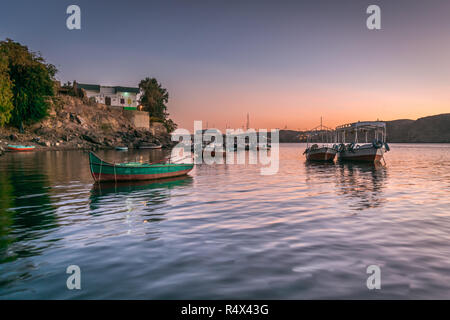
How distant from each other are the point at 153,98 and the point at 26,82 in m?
65.7

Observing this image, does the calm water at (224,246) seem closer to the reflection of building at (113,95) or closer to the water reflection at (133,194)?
the water reflection at (133,194)

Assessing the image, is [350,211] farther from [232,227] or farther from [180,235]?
[180,235]

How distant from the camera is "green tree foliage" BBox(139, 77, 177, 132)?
131 meters

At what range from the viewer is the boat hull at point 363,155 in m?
43.5

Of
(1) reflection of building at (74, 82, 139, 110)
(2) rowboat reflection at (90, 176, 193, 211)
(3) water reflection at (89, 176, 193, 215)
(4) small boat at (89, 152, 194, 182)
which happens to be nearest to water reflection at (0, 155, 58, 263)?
(3) water reflection at (89, 176, 193, 215)

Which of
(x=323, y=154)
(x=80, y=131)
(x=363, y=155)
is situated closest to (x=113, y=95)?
(x=80, y=131)

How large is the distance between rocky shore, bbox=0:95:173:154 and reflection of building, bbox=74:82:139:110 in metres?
7.76

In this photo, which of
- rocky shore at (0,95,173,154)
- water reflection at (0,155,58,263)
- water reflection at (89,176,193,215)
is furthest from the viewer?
rocky shore at (0,95,173,154)

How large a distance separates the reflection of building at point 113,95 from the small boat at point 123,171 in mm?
99466

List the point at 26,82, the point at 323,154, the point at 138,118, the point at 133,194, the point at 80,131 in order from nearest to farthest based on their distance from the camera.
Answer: the point at 133,194 < the point at 323,154 < the point at 26,82 < the point at 80,131 < the point at 138,118

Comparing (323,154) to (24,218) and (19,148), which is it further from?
(19,148)

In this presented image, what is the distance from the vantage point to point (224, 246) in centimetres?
882

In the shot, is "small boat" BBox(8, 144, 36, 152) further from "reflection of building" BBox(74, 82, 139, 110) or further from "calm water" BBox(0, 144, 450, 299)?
"calm water" BBox(0, 144, 450, 299)
